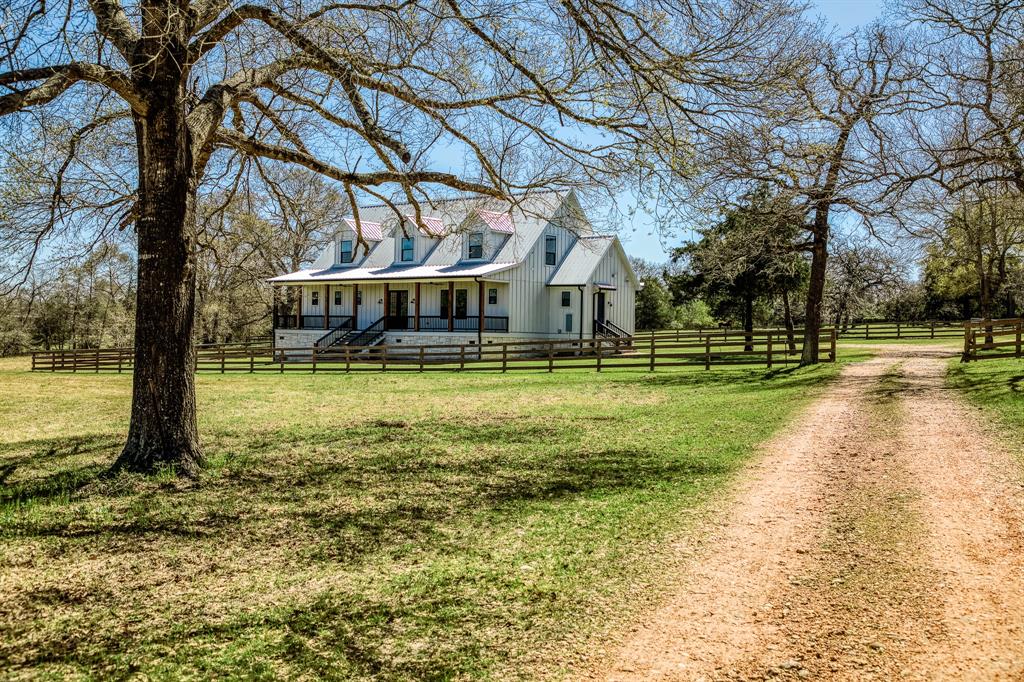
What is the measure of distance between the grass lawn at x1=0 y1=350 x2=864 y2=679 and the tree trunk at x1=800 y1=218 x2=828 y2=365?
445 inches

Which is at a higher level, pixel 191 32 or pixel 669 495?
pixel 191 32

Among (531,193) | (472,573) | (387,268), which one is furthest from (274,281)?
(472,573)

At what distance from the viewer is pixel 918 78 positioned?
48.1ft

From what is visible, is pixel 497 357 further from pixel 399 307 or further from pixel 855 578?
pixel 855 578

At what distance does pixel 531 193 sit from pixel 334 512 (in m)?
6.15

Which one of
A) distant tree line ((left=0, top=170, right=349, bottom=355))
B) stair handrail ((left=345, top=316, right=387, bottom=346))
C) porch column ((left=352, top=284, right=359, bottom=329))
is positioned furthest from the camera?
porch column ((left=352, top=284, right=359, bottom=329))

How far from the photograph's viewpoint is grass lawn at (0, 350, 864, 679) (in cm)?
423

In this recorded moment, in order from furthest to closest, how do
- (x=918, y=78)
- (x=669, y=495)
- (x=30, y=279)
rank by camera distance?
(x=918, y=78) < (x=30, y=279) < (x=669, y=495)

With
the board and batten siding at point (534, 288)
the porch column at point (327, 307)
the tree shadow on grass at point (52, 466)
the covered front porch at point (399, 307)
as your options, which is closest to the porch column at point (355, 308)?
the covered front porch at point (399, 307)

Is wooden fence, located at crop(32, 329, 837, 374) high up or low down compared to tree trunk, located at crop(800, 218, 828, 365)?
down

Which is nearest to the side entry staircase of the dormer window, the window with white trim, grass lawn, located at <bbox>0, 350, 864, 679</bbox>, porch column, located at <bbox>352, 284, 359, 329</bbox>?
porch column, located at <bbox>352, 284, 359, 329</bbox>

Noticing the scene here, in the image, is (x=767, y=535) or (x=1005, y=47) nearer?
(x=767, y=535)

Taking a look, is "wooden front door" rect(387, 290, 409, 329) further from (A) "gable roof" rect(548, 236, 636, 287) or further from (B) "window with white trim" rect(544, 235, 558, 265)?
(A) "gable roof" rect(548, 236, 636, 287)

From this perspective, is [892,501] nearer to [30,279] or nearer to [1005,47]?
[30,279]
